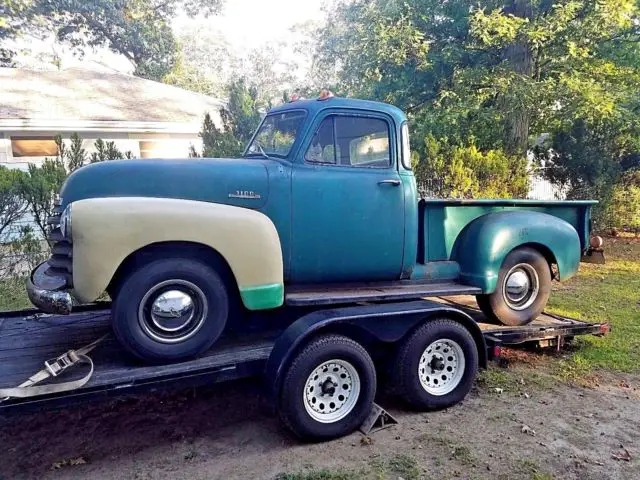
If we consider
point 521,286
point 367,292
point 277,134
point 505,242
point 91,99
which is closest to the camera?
point 367,292

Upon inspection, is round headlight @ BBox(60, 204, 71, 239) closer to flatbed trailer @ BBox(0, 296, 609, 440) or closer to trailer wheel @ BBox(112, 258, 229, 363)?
trailer wheel @ BBox(112, 258, 229, 363)

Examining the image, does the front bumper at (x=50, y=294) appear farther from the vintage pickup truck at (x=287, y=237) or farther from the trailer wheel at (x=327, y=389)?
the trailer wheel at (x=327, y=389)

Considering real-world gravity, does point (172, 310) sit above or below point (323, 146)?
below

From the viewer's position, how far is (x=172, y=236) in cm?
363

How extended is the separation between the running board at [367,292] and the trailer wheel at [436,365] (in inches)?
14.1

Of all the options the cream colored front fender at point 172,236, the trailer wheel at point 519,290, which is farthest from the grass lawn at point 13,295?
the trailer wheel at point 519,290

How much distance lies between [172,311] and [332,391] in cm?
130

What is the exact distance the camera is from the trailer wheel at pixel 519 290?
510 cm

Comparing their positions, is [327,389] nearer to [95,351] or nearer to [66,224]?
[95,351]

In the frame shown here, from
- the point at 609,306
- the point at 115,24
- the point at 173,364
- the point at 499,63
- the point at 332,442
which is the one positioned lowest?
the point at 332,442

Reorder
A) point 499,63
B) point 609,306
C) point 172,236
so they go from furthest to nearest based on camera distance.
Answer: point 499,63 → point 609,306 → point 172,236

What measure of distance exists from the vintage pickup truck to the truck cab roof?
1 cm

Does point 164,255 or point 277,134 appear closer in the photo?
point 164,255

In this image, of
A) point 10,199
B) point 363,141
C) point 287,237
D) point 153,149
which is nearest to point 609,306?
point 363,141
